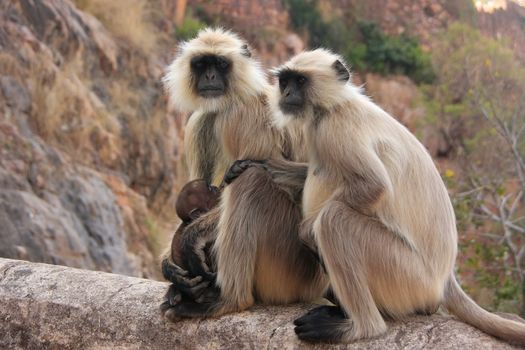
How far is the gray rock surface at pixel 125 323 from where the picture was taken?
3072 millimetres

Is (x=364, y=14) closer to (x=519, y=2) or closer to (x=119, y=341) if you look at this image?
(x=519, y=2)

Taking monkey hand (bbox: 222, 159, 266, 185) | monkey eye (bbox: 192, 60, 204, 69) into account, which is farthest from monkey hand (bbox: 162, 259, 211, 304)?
monkey eye (bbox: 192, 60, 204, 69)

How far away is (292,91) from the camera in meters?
3.51

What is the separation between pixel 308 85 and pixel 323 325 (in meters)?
1.04

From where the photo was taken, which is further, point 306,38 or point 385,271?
point 306,38

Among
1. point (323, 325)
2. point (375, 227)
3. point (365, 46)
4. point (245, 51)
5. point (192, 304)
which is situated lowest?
point (365, 46)

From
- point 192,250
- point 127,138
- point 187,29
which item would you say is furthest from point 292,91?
point 187,29

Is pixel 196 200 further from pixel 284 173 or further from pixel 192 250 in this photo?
pixel 284 173

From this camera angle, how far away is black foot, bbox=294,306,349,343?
3.10 metres

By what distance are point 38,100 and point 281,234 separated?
28.6 ft

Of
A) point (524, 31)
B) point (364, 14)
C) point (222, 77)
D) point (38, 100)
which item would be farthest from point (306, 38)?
point (222, 77)

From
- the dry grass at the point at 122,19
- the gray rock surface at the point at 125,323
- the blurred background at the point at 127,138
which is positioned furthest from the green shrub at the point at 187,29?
the gray rock surface at the point at 125,323

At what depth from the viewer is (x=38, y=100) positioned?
11.4 m

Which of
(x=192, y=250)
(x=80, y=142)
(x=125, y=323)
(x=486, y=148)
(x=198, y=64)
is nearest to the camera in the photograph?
(x=192, y=250)
